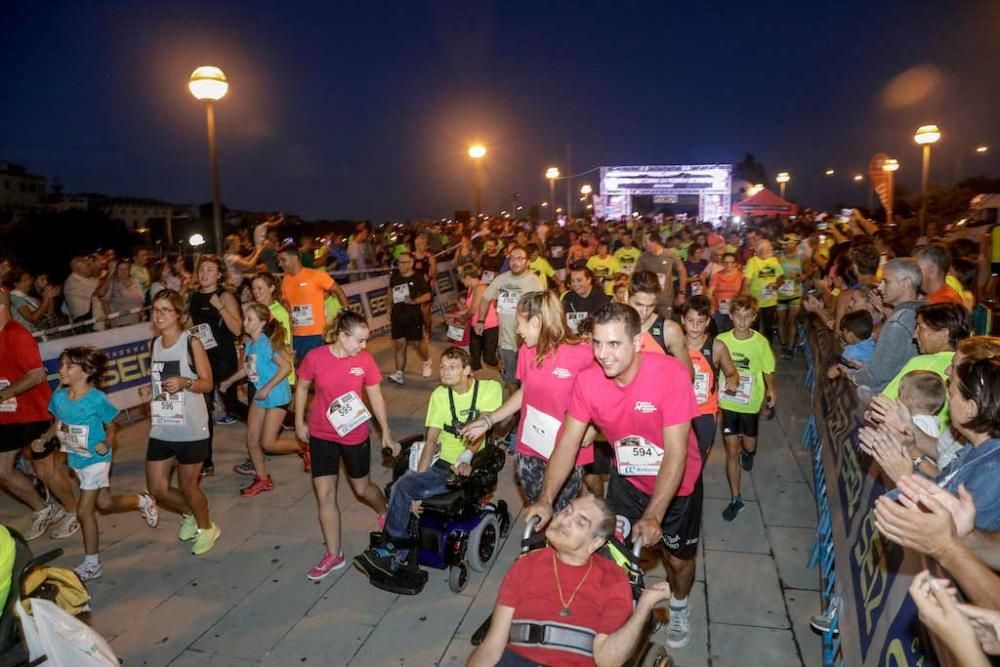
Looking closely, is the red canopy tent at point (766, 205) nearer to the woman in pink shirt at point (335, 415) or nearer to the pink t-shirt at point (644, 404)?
the woman in pink shirt at point (335, 415)

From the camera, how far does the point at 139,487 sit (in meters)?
6.91

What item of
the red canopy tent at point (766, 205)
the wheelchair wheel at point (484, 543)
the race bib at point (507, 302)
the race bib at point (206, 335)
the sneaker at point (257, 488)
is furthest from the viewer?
the red canopy tent at point (766, 205)

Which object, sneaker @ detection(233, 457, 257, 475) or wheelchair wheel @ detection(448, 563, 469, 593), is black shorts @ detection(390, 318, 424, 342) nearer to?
sneaker @ detection(233, 457, 257, 475)

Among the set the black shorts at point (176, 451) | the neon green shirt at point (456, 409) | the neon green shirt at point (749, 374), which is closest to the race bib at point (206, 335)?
the black shorts at point (176, 451)

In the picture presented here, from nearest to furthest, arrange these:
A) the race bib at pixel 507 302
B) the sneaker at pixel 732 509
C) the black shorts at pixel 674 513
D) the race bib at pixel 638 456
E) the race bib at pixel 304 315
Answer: the race bib at pixel 638 456 < the black shorts at pixel 674 513 < the sneaker at pixel 732 509 < the race bib at pixel 507 302 < the race bib at pixel 304 315

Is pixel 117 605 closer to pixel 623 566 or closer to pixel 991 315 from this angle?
pixel 623 566

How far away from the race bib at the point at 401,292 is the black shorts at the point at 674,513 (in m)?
6.59

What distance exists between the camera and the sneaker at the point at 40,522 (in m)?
5.91

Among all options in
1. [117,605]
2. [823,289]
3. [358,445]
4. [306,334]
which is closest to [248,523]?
[117,605]

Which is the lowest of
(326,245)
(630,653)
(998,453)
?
(630,653)

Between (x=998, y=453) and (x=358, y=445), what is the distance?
154 inches

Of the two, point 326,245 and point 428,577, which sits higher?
point 326,245

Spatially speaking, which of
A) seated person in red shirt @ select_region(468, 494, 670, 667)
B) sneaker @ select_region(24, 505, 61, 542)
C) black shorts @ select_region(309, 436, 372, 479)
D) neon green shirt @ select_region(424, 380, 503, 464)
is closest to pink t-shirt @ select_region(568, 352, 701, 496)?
seated person in red shirt @ select_region(468, 494, 670, 667)

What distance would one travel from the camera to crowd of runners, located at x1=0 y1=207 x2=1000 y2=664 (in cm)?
277
